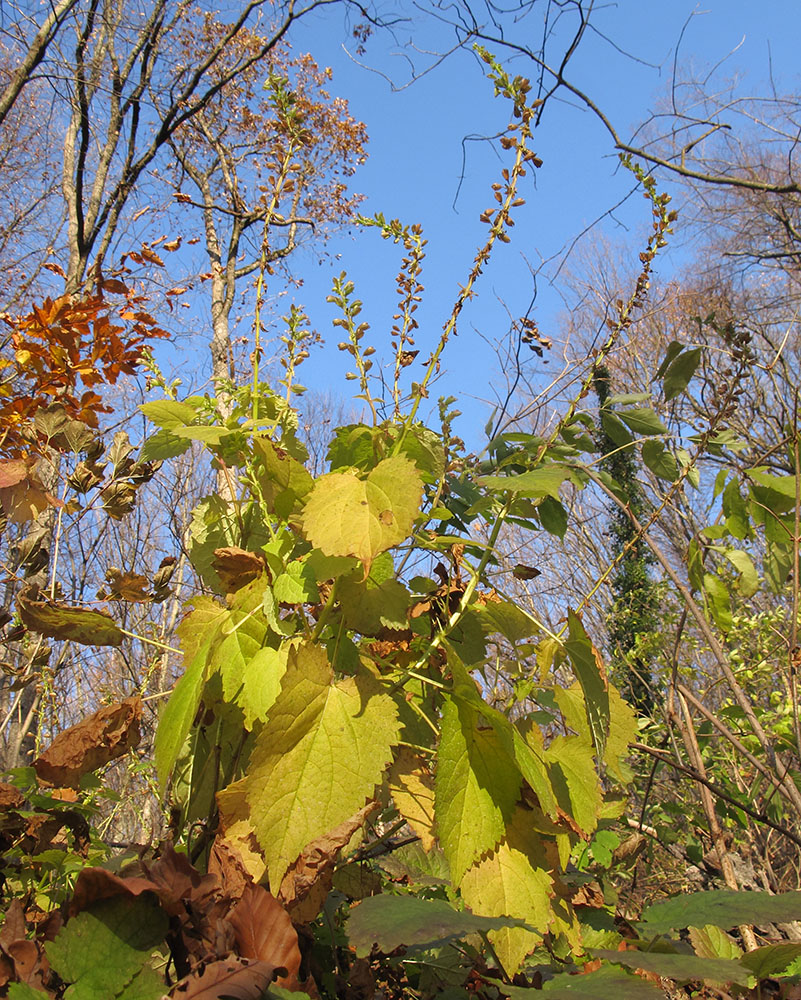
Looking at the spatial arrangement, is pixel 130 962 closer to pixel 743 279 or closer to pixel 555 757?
pixel 555 757

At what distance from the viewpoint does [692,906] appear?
2.87 ft

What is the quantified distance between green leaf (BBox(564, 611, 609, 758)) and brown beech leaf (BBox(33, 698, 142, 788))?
23.4 inches

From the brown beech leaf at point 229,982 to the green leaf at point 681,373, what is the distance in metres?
1.20

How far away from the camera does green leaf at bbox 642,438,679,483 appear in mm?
1318

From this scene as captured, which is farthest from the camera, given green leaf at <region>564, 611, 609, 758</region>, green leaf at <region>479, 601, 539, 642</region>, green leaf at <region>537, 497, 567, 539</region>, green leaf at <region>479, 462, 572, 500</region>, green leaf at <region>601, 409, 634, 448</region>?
green leaf at <region>601, 409, 634, 448</region>

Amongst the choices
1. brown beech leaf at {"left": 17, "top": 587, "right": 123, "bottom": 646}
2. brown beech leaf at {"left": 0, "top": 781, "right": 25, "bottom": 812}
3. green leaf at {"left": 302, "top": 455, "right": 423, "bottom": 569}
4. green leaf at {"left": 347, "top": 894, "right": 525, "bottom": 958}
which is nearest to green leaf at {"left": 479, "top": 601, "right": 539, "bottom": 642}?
green leaf at {"left": 302, "top": 455, "right": 423, "bottom": 569}

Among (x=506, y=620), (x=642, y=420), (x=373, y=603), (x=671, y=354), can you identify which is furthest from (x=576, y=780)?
(x=671, y=354)

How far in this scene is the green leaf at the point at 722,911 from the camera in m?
0.75

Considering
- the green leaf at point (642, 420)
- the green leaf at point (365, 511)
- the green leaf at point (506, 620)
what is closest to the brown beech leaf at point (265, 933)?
the green leaf at point (365, 511)

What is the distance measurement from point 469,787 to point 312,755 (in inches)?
7.1

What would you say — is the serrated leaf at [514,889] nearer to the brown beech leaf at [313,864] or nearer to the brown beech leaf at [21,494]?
the brown beech leaf at [313,864]

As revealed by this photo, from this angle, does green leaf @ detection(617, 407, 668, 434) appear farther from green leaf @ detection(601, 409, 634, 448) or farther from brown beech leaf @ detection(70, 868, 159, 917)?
brown beech leaf @ detection(70, 868, 159, 917)

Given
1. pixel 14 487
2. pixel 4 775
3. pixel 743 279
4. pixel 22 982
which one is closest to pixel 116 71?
pixel 14 487

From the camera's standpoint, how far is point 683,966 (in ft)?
2.07
